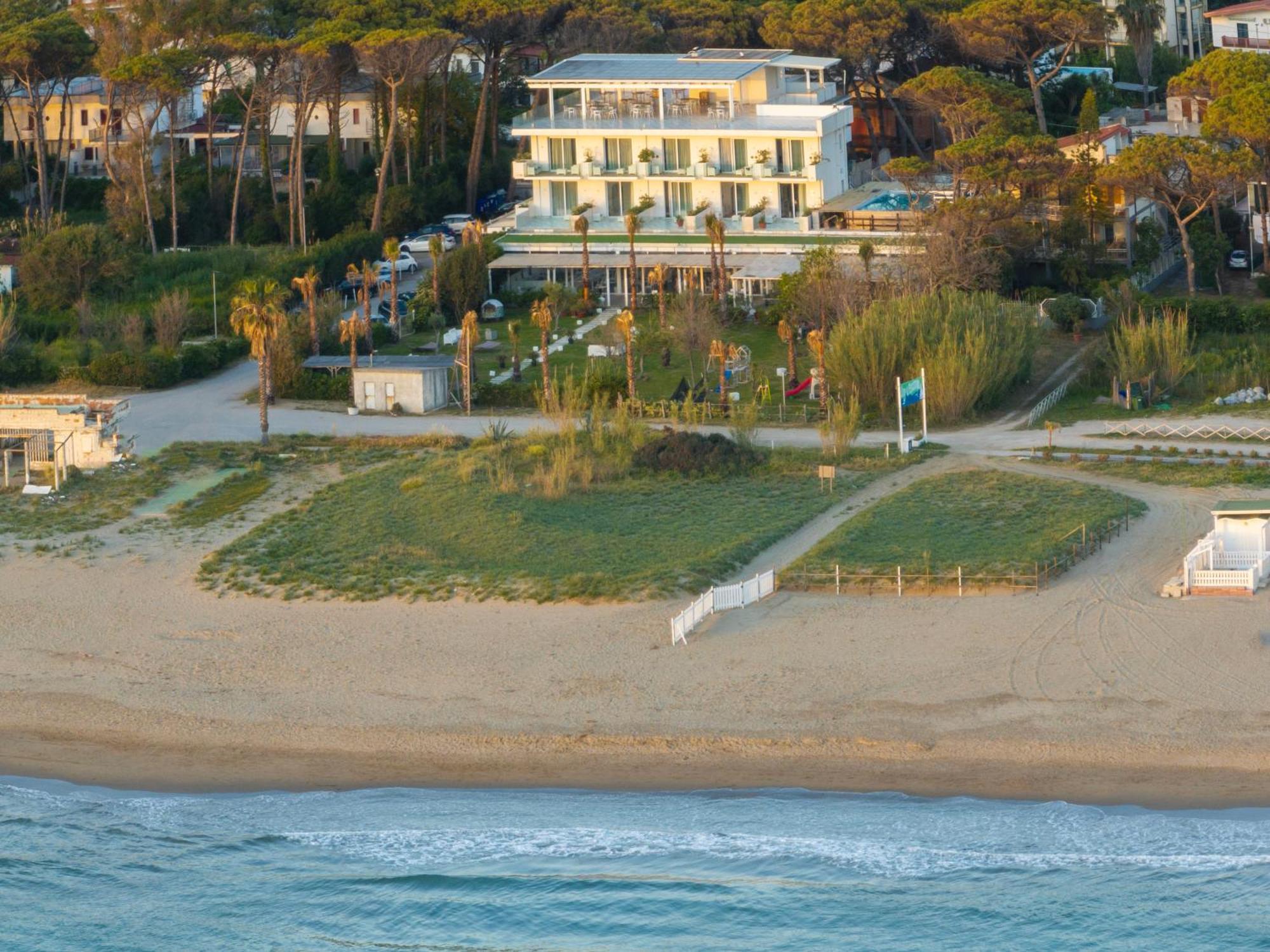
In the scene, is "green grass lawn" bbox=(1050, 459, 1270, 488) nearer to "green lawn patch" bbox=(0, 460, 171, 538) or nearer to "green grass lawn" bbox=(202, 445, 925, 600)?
"green grass lawn" bbox=(202, 445, 925, 600)

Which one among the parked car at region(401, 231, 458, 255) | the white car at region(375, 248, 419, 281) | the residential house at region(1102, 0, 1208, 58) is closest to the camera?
the white car at region(375, 248, 419, 281)

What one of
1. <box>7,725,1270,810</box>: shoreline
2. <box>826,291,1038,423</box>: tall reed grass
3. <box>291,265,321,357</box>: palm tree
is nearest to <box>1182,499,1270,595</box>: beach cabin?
<box>7,725,1270,810</box>: shoreline

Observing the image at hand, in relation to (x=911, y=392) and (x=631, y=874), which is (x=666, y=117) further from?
(x=631, y=874)

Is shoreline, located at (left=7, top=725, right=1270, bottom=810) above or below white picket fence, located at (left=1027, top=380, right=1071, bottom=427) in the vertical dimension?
below

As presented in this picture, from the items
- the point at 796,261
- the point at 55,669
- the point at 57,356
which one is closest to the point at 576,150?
the point at 796,261

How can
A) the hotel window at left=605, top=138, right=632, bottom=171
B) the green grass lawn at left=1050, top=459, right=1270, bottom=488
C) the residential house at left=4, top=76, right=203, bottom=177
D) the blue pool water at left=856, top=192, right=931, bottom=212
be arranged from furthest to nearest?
the residential house at left=4, top=76, right=203, bottom=177
the hotel window at left=605, top=138, right=632, bottom=171
the blue pool water at left=856, top=192, right=931, bottom=212
the green grass lawn at left=1050, top=459, right=1270, bottom=488

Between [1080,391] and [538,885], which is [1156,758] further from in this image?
[1080,391]
